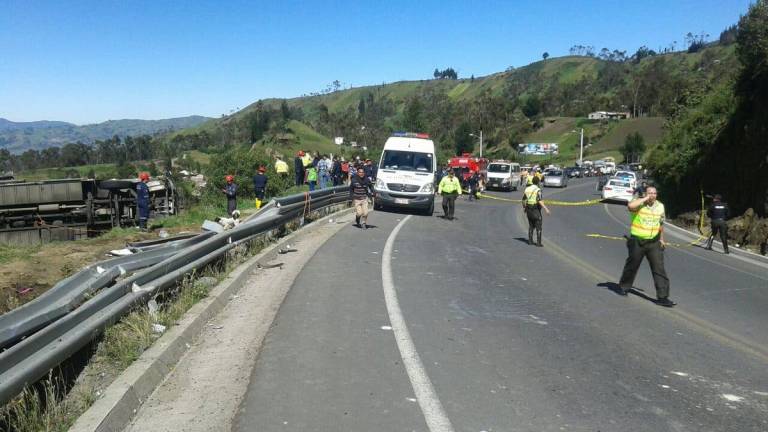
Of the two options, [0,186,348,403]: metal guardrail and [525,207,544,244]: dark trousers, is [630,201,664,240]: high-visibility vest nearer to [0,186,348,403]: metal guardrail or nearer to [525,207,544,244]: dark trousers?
[525,207,544,244]: dark trousers

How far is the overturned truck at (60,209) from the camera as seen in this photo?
23.8m

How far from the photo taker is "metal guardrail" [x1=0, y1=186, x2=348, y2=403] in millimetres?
4176

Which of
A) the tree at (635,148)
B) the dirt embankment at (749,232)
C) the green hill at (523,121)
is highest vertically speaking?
the green hill at (523,121)

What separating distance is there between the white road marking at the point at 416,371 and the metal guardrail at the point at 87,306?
2.57 meters

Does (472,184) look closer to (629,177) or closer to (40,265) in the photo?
(629,177)

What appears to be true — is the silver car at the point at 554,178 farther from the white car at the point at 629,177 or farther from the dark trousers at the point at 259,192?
the dark trousers at the point at 259,192

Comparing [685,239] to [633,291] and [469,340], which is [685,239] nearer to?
[633,291]

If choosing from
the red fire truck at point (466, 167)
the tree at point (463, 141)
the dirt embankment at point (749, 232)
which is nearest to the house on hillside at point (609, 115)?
the tree at point (463, 141)

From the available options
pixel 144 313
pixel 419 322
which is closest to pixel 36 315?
pixel 144 313

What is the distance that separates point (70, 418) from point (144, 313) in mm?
2215

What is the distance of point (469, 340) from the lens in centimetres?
669

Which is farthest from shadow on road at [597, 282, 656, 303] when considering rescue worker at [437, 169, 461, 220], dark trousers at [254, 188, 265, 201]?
dark trousers at [254, 188, 265, 201]

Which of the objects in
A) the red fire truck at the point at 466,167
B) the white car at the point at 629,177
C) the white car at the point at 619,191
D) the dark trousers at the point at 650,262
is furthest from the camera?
the white car at the point at 629,177

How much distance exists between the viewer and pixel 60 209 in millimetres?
24906
